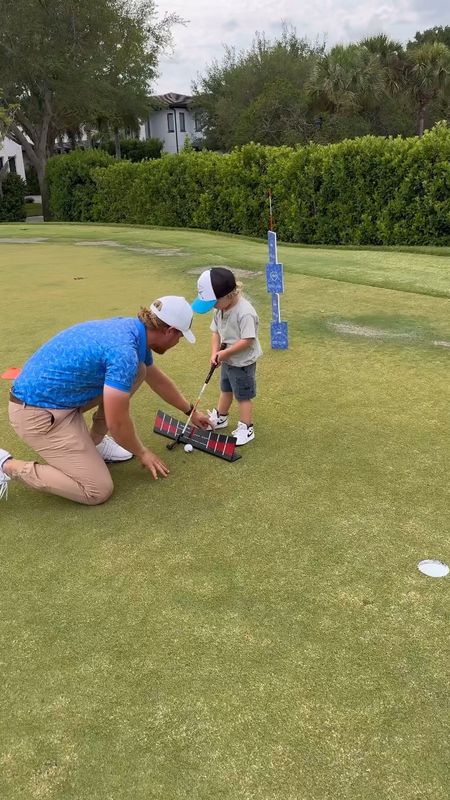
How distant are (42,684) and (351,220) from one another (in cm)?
1229

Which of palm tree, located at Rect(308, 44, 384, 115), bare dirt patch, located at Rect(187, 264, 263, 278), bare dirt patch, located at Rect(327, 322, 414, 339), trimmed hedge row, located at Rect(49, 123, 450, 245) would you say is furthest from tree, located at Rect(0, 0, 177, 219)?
bare dirt patch, located at Rect(327, 322, 414, 339)

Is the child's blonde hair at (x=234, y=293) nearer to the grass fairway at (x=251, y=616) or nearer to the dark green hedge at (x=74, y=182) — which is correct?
the grass fairway at (x=251, y=616)

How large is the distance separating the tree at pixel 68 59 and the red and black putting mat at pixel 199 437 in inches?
904

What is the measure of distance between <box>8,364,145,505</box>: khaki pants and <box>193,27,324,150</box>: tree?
32386 millimetres

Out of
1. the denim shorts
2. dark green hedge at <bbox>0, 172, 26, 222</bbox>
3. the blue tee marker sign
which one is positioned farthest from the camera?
dark green hedge at <bbox>0, 172, 26, 222</bbox>

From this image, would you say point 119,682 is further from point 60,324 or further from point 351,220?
point 351,220

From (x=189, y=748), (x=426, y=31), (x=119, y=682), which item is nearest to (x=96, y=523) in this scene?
(x=119, y=682)

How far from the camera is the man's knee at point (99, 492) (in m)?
3.25

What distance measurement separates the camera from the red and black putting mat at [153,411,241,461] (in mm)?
3765

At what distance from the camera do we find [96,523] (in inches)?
123

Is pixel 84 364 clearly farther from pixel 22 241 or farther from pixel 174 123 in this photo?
pixel 174 123

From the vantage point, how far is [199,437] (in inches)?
158

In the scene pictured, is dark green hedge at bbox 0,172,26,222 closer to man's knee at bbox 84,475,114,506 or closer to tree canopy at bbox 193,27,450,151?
tree canopy at bbox 193,27,450,151

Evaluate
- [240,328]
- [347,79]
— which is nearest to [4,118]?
[347,79]
